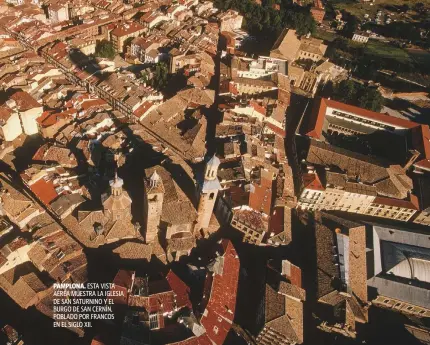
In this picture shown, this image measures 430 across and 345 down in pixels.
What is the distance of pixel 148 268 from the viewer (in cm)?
5947

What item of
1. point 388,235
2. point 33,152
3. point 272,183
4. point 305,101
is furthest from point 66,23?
point 388,235

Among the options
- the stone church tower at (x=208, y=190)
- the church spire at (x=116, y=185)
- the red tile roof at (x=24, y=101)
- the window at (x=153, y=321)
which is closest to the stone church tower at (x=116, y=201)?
the church spire at (x=116, y=185)

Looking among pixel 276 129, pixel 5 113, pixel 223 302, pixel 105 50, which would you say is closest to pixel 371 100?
pixel 276 129

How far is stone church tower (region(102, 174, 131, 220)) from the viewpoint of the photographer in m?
57.7

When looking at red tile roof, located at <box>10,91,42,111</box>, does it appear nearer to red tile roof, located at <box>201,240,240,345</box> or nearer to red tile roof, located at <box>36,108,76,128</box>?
red tile roof, located at <box>36,108,76,128</box>

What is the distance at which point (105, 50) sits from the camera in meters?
102

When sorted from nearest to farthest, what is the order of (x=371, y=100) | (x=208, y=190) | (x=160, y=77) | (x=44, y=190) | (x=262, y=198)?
(x=208, y=190) → (x=44, y=190) → (x=262, y=198) → (x=160, y=77) → (x=371, y=100)

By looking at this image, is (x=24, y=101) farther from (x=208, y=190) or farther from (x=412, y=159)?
(x=412, y=159)

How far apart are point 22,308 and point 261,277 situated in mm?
35844

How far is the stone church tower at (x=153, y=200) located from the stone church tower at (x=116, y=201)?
3.75 metres

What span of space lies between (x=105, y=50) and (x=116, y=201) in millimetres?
58437

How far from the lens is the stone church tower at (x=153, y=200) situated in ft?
182

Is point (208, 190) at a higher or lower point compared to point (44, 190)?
higher

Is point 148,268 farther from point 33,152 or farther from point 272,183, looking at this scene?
point 33,152
